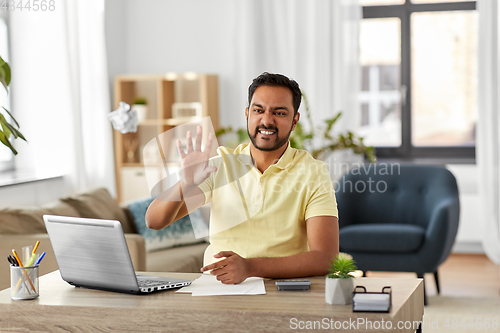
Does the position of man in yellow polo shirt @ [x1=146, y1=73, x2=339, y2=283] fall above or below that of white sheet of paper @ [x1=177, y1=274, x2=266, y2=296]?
above

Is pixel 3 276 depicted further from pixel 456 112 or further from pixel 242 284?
pixel 456 112

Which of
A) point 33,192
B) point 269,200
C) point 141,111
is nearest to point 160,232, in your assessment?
point 33,192

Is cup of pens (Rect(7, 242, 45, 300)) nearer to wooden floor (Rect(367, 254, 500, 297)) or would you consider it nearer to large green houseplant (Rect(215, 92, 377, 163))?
wooden floor (Rect(367, 254, 500, 297))

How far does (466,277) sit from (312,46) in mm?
2229

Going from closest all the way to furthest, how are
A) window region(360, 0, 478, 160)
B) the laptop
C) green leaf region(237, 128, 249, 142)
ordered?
1. the laptop
2. green leaf region(237, 128, 249, 142)
3. window region(360, 0, 478, 160)

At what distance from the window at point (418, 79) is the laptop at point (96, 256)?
168 inches

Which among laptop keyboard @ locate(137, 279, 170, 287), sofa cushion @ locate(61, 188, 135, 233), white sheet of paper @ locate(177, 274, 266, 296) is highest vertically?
laptop keyboard @ locate(137, 279, 170, 287)

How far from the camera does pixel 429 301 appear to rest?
387cm

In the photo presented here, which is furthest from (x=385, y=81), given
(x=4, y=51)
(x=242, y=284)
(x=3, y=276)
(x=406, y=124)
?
(x=242, y=284)

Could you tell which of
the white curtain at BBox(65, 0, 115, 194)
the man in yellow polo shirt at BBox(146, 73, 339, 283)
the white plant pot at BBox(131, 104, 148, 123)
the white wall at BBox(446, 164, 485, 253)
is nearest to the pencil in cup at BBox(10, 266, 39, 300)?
the man in yellow polo shirt at BBox(146, 73, 339, 283)

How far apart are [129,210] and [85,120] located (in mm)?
1206

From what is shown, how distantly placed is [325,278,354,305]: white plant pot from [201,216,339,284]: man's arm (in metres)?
0.29

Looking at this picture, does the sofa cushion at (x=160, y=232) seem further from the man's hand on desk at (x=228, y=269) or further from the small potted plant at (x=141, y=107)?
the man's hand on desk at (x=228, y=269)

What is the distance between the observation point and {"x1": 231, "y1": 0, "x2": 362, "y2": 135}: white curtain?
5.27 meters
